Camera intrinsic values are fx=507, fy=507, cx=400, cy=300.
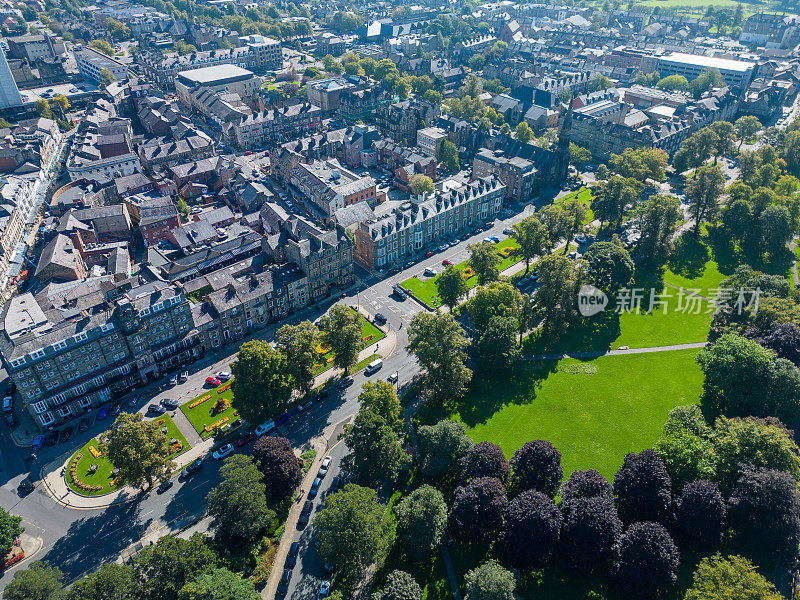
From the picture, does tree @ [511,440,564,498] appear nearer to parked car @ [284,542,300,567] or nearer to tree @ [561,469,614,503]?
tree @ [561,469,614,503]

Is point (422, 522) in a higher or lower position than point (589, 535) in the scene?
higher

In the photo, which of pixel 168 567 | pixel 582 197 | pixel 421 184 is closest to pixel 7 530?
pixel 168 567

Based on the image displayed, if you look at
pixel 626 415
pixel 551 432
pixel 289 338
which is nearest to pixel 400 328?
pixel 289 338

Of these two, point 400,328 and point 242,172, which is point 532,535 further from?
point 242,172

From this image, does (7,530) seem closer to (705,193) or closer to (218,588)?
(218,588)

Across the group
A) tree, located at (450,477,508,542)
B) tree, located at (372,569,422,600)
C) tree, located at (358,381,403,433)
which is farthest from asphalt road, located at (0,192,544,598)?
tree, located at (450,477,508,542)

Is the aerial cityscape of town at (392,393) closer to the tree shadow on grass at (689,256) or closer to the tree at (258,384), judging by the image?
the tree at (258,384)
